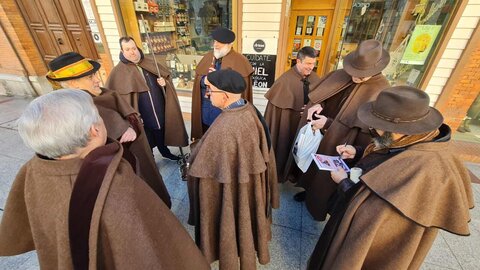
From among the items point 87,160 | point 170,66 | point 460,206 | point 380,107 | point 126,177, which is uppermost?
point 380,107

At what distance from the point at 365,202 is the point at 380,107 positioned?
68cm

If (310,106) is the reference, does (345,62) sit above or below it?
above

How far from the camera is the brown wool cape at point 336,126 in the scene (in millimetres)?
2324

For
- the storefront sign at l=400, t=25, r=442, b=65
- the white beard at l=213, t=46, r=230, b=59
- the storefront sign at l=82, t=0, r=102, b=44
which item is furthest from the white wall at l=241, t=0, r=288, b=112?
the storefront sign at l=82, t=0, r=102, b=44

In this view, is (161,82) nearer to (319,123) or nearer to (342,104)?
(319,123)

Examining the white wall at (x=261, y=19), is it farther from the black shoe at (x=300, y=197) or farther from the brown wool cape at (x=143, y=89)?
the black shoe at (x=300, y=197)

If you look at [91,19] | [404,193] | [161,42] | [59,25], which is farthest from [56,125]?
[59,25]

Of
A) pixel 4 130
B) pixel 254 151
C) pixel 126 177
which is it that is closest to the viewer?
pixel 126 177

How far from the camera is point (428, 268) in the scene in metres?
2.48

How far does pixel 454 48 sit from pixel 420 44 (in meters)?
0.50

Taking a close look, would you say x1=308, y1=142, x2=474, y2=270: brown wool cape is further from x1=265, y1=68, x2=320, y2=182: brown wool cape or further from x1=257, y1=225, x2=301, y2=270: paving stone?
x1=265, y1=68, x2=320, y2=182: brown wool cape

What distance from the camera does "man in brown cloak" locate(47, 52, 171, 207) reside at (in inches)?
82.4

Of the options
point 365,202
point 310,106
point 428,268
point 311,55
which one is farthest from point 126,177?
point 428,268

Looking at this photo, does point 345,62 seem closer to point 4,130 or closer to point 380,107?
point 380,107
